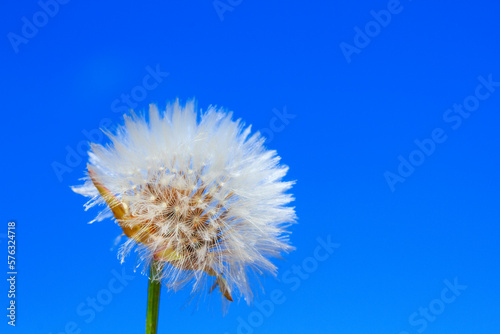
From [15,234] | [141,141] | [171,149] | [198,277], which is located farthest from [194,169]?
[15,234]

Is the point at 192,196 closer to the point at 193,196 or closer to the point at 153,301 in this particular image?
the point at 193,196

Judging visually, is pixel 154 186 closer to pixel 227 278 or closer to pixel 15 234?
pixel 227 278

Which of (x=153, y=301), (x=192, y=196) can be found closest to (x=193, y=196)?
(x=192, y=196)

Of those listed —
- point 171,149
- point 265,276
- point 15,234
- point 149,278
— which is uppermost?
point 15,234
